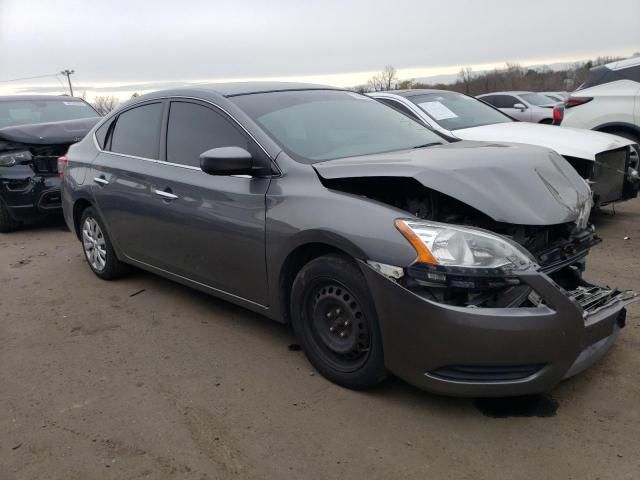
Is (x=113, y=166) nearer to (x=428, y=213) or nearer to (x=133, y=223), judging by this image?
(x=133, y=223)

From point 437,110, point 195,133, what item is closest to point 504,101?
point 437,110

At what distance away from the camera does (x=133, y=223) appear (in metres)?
4.57

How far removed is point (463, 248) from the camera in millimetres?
2684

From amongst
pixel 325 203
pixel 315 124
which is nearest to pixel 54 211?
pixel 315 124

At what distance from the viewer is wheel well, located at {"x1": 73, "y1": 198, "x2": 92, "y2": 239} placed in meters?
5.32

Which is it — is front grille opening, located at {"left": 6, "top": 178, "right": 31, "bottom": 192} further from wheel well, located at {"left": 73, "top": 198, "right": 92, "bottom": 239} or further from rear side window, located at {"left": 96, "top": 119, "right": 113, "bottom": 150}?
rear side window, located at {"left": 96, "top": 119, "right": 113, "bottom": 150}

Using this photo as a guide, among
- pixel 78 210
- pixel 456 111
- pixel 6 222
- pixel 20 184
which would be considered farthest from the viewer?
pixel 6 222

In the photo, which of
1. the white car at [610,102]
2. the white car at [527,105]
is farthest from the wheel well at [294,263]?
the white car at [527,105]

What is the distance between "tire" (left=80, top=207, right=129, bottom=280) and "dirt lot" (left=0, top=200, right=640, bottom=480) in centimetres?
95

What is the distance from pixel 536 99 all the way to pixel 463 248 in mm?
16343

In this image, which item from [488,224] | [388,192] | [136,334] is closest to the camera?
[488,224]

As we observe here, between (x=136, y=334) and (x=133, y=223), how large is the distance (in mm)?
927

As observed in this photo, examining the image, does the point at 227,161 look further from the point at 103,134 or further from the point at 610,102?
the point at 610,102

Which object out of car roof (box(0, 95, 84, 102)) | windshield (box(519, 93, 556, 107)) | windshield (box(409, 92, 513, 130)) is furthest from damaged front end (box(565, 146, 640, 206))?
windshield (box(519, 93, 556, 107))
